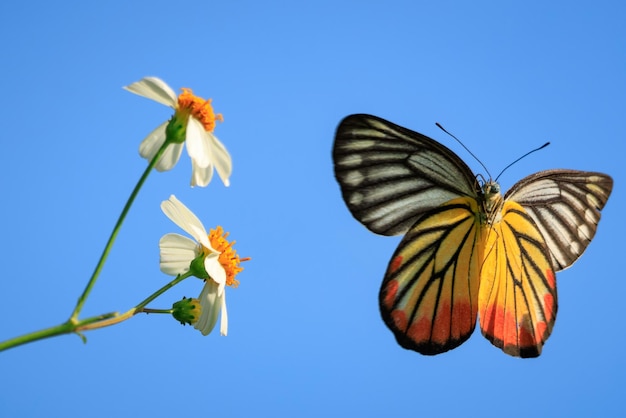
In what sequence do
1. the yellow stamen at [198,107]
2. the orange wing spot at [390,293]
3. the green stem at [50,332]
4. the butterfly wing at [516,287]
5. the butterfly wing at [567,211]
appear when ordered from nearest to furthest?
the green stem at [50,332], the yellow stamen at [198,107], the orange wing spot at [390,293], the butterfly wing at [516,287], the butterfly wing at [567,211]

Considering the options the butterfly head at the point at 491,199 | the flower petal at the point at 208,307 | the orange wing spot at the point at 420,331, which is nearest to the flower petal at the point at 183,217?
the flower petal at the point at 208,307

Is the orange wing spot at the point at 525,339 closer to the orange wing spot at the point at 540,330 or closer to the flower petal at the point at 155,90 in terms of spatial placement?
the orange wing spot at the point at 540,330

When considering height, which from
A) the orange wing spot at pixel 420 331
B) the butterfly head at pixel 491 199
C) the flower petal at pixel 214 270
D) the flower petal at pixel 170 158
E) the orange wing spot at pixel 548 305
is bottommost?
the orange wing spot at pixel 420 331

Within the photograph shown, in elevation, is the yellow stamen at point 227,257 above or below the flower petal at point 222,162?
below

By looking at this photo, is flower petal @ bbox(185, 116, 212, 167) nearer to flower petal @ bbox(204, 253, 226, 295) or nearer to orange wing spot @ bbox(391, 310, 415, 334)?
flower petal @ bbox(204, 253, 226, 295)

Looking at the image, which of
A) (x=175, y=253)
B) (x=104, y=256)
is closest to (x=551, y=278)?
(x=175, y=253)

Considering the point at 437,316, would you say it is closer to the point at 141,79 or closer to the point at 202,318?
the point at 202,318

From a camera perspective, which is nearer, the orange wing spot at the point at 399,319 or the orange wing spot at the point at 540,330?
the orange wing spot at the point at 399,319

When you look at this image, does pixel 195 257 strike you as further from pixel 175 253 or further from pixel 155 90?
pixel 155 90
